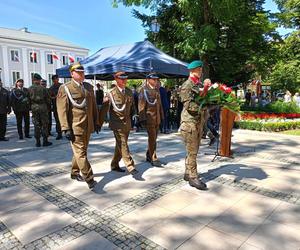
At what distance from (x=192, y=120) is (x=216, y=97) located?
52 centimetres

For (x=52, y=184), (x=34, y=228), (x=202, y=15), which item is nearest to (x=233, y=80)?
(x=202, y=15)

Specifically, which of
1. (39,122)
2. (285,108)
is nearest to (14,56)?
(39,122)

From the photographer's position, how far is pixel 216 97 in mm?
4332

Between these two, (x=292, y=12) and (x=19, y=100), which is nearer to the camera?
(x=19, y=100)

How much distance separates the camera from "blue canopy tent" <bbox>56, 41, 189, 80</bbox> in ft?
29.1

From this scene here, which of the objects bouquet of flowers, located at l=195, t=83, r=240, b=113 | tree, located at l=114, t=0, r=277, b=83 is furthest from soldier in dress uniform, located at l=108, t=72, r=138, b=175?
tree, located at l=114, t=0, r=277, b=83

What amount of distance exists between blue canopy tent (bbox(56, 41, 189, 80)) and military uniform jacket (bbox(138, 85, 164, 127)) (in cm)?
340

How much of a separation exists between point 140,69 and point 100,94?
452 cm

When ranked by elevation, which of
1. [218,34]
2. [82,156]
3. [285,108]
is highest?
[218,34]

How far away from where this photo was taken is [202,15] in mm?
12945

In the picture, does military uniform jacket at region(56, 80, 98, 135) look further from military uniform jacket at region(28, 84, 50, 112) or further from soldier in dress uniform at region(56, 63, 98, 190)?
military uniform jacket at region(28, 84, 50, 112)

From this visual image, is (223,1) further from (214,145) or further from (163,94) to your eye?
(214,145)

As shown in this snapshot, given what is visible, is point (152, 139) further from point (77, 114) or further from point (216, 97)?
point (77, 114)

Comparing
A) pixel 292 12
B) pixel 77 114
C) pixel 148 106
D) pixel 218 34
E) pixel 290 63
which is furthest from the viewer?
pixel 292 12
